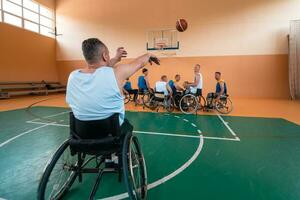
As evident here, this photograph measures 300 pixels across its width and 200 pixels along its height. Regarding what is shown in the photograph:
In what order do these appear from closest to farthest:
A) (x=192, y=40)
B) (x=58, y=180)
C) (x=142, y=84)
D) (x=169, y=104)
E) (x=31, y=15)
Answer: (x=58, y=180) < (x=169, y=104) < (x=142, y=84) < (x=192, y=40) < (x=31, y=15)

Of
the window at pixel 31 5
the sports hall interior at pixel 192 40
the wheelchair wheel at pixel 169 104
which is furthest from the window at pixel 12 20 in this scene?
the wheelchair wheel at pixel 169 104

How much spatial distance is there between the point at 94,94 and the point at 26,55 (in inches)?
431

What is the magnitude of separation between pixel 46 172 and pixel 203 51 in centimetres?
985

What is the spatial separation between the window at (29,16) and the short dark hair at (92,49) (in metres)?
10.3

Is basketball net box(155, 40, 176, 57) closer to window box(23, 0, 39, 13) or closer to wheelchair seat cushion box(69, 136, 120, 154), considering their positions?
window box(23, 0, 39, 13)

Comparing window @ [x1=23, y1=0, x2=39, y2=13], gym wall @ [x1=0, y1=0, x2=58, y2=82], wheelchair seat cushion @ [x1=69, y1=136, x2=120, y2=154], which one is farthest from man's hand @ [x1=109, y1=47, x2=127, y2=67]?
window @ [x1=23, y1=0, x2=39, y2=13]

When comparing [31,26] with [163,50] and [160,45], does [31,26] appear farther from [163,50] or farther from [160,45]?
[163,50]

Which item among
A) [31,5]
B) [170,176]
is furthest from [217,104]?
[31,5]

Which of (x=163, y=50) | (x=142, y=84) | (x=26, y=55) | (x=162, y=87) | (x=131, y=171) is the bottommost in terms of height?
(x=131, y=171)

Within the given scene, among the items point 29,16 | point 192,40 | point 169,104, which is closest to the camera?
point 169,104

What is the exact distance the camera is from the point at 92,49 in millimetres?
1364

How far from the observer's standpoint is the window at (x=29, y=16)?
30.2 ft

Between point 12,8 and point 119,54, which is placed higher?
point 12,8

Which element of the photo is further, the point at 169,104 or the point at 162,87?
the point at 169,104
